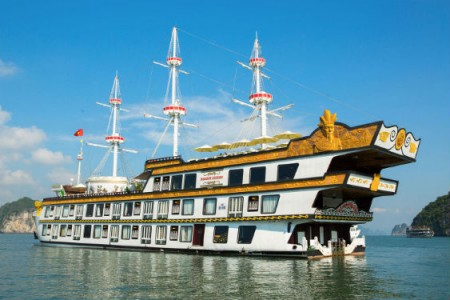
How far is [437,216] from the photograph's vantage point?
140 metres

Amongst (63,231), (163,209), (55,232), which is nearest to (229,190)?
(163,209)

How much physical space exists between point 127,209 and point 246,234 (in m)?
14.3

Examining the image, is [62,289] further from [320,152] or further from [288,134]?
[288,134]

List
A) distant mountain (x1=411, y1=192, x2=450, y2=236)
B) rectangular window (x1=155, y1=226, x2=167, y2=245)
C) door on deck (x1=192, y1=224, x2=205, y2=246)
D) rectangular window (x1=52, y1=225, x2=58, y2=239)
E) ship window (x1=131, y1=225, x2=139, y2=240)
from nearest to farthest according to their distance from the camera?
door on deck (x1=192, y1=224, x2=205, y2=246)
rectangular window (x1=155, y1=226, x2=167, y2=245)
ship window (x1=131, y1=225, x2=139, y2=240)
rectangular window (x1=52, y1=225, x2=58, y2=239)
distant mountain (x1=411, y1=192, x2=450, y2=236)

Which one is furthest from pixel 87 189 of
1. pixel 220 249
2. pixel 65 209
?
pixel 220 249

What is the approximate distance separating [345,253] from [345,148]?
30.9 feet

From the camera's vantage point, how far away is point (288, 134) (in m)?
31.7

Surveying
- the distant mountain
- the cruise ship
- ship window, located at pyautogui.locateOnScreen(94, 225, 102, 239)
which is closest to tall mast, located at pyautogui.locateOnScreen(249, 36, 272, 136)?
the cruise ship

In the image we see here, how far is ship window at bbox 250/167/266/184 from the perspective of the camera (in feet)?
97.2

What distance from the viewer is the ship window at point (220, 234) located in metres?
30.8

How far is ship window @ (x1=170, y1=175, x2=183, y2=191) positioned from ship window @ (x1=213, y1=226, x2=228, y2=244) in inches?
224

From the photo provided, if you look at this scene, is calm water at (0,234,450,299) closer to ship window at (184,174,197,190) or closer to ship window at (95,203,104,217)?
ship window at (184,174,197,190)

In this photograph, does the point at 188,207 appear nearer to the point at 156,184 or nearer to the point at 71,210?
the point at 156,184

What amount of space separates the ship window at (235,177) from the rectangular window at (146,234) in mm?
9732
